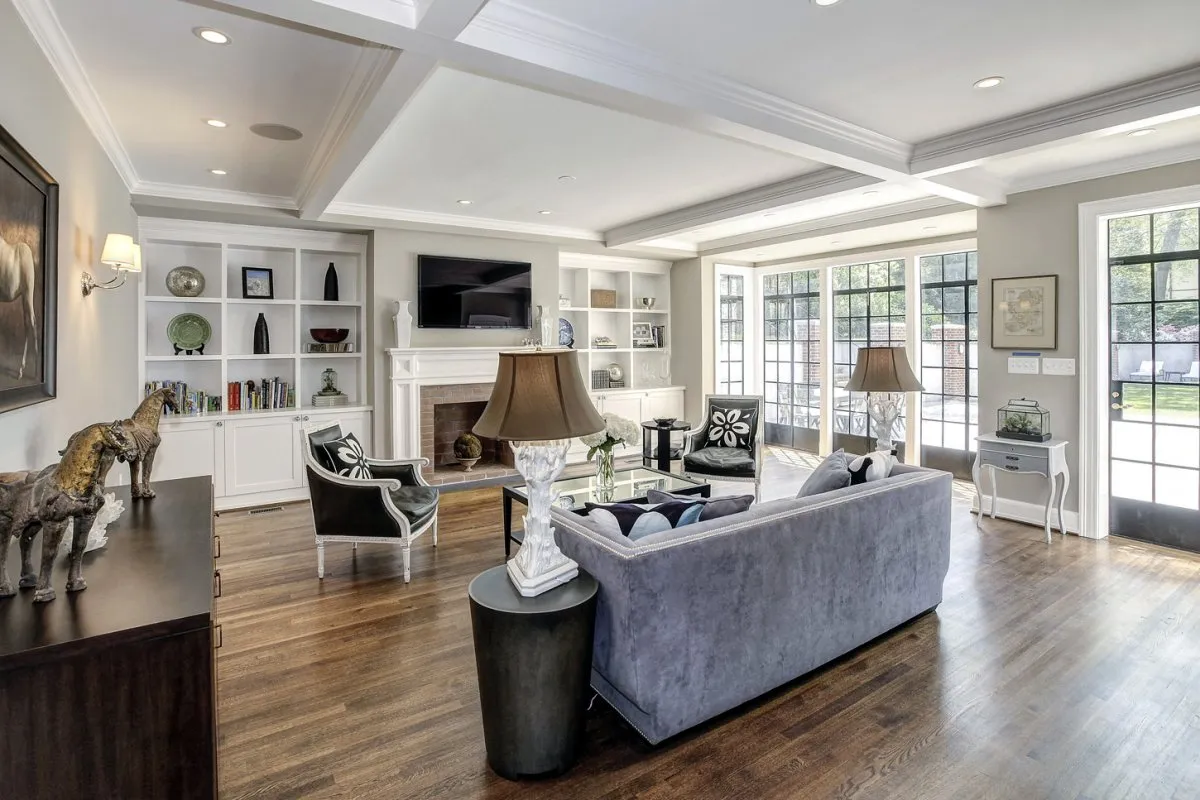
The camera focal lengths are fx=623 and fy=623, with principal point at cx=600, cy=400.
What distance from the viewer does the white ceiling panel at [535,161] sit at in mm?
3350

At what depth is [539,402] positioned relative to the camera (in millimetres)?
2186

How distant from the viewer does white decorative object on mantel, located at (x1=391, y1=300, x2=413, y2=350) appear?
5.84 m

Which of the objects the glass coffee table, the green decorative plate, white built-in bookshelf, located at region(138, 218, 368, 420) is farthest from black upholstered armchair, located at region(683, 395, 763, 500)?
the green decorative plate

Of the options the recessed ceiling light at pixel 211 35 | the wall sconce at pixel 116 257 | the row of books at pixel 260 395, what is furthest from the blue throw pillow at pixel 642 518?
the row of books at pixel 260 395

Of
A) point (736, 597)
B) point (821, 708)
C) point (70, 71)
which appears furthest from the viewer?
point (70, 71)

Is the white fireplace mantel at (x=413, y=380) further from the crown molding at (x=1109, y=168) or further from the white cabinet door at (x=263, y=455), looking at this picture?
the crown molding at (x=1109, y=168)

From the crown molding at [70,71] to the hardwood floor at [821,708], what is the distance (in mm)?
2661

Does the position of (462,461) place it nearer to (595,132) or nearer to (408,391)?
(408,391)

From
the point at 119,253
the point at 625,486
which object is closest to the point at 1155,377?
the point at 625,486

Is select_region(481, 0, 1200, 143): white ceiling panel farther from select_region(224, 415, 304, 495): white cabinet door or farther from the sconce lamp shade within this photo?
select_region(224, 415, 304, 495): white cabinet door

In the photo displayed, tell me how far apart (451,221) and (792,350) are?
15.1 ft

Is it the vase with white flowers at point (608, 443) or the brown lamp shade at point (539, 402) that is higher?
the brown lamp shade at point (539, 402)

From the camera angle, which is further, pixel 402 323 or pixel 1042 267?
pixel 402 323

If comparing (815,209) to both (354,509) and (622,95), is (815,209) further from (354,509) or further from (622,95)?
(354,509)
